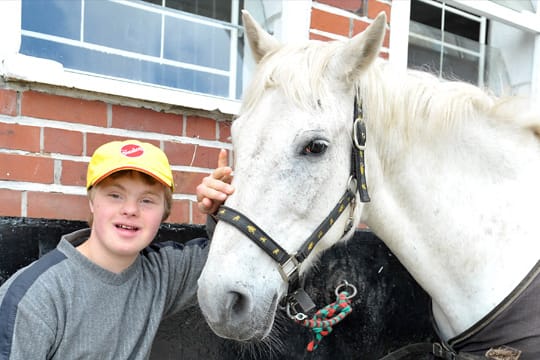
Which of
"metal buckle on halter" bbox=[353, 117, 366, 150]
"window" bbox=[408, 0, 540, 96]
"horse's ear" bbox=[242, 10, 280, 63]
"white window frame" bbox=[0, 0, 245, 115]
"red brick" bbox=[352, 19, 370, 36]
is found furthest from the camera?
"window" bbox=[408, 0, 540, 96]

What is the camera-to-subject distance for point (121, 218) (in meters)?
1.55

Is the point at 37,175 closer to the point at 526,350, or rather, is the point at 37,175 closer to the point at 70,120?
the point at 70,120

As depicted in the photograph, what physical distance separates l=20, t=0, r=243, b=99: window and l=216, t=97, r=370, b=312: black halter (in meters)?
1.14

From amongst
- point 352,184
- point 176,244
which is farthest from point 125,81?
point 352,184

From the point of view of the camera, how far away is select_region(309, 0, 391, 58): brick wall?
2496 millimetres

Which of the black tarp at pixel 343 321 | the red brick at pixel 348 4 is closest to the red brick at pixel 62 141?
the black tarp at pixel 343 321

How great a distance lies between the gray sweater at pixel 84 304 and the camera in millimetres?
1318

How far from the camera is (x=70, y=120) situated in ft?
6.50

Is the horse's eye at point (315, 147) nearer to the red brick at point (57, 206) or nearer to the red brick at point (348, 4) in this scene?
the red brick at point (57, 206)

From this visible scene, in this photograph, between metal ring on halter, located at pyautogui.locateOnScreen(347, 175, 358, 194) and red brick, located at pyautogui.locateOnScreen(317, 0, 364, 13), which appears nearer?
metal ring on halter, located at pyautogui.locateOnScreen(347, 175, 358, 194)

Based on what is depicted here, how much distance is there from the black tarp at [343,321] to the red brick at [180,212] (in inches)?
6.0

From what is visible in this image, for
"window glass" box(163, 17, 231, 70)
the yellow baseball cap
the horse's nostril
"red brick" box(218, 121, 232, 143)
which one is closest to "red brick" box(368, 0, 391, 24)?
"window glass" box(163, 17, 231, 70)

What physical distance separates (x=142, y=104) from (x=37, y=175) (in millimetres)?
523

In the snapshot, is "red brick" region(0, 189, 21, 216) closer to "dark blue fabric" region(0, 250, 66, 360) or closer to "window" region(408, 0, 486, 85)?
"dark blue fabric" region(0, 250, 66, 360)
